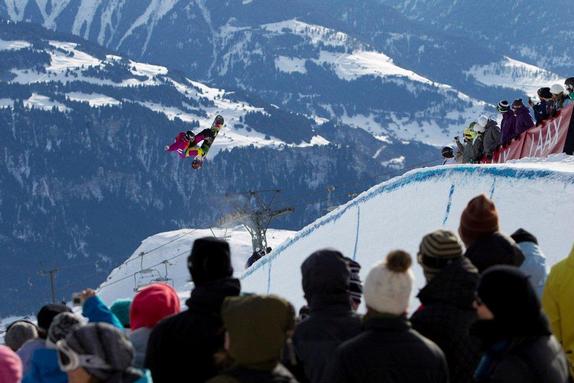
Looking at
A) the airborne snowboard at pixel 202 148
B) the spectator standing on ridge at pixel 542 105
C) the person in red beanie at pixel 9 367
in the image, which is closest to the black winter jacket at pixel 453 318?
the person in red beanie at pixel 9 367

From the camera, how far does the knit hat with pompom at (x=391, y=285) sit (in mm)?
4180

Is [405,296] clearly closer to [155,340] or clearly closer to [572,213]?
[155,340]

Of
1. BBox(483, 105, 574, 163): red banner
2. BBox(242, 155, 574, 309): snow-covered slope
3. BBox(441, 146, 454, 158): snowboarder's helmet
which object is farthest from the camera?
BBox(441, 146, 454, 158): snowboarder's helmet

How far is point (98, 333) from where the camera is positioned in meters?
4.16

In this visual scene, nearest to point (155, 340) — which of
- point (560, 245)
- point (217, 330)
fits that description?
point (217, 330)

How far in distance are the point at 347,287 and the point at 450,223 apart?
17.4 feet

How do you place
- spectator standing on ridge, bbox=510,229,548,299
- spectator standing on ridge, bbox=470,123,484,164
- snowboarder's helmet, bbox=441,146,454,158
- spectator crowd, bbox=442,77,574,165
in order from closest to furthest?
spectator standing on ridge, bbox=510,229,548,299, spectator crowd, bbox=442,77,574,165, spectator standing on ridge, bbox=470,123,484,164, snowboarder's helmet, bbox=441,146,454,158

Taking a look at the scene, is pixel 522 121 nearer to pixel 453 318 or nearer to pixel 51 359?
pixel 453 318

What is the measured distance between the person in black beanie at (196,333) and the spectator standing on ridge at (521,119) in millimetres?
13055

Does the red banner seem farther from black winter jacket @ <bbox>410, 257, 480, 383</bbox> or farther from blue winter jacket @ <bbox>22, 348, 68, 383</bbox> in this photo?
blue winter jacket @ <bbox>22, 348, 68, 383</bbox>

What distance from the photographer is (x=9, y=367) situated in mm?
4746

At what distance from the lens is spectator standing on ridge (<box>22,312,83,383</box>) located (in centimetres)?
472

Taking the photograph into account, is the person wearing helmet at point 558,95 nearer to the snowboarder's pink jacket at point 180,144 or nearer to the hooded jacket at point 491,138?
the hooded jacket at point 491,138

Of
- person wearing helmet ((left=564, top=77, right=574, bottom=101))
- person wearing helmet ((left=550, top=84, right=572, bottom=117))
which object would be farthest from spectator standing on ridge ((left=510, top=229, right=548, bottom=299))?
person wearing helmet ((left=564, top=77, right=574, bottom=101))
